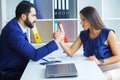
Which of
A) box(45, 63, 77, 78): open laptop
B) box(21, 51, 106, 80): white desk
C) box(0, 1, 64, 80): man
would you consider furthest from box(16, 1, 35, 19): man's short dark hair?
box(45, 63, 77, 78): open laptop

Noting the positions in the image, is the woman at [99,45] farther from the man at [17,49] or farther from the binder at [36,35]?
the binder at [36,35]

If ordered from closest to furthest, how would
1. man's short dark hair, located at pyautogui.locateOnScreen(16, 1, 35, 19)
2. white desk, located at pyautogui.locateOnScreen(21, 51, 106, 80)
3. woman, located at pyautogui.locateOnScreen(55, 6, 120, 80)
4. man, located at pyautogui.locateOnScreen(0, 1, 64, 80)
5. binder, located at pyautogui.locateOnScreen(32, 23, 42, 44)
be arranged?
white desk, located at pyautogui.locateOnScreen(21, 51, 106, 80)
man, located at pyautogui.locateOnScreen(0, 1, 64, 80)
woman, located at pyautogui.locateOnScreen(55, 6, 120, 80)
man's short dark hair, located at pyautogui.locateOnScreen(16, 1, 35, 19)
binder, located at pyautogui.locateOnScreen(32, 23, 42, 44)

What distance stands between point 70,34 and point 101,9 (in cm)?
58

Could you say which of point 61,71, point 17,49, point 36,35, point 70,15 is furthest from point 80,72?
point 70,15

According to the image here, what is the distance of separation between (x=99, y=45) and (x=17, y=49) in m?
0.70

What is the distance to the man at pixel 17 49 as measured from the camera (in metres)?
1.93

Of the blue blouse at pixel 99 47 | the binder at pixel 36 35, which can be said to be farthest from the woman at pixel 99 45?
the binder at pixel 36 35

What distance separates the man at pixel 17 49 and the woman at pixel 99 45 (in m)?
0.27

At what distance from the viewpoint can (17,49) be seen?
197 cm

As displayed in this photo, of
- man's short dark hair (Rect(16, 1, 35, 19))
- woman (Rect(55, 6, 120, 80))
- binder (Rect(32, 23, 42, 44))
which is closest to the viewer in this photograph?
woman (Rect(55, 6, 120, 80))

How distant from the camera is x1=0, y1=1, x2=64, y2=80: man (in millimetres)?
1926

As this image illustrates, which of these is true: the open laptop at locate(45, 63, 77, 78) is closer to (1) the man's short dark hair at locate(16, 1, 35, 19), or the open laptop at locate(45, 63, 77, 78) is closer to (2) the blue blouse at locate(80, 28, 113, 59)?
(2) the blue blouse at locate(80, 28, 113, 59)

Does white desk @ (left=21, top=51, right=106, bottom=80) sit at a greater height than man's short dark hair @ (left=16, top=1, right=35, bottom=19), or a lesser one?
lesser

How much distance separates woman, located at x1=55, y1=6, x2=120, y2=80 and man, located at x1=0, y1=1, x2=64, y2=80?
0.27 m
